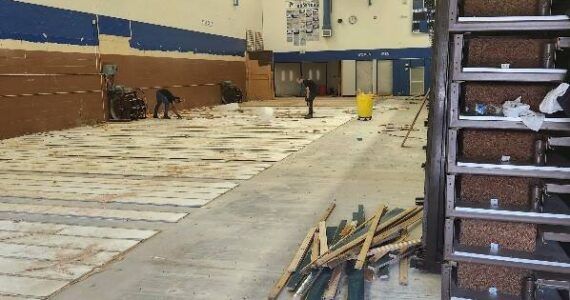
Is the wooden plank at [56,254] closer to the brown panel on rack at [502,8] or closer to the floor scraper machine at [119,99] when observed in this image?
the brown panel on rack at [502,8]

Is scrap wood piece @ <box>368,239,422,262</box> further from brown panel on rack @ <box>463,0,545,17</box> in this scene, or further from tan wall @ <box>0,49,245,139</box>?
tan wall @ <box>0,49,245,139</box>

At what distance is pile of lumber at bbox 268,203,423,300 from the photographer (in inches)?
95.0

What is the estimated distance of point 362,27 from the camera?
63.1 ft

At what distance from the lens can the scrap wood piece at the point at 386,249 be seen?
2699 millimetres

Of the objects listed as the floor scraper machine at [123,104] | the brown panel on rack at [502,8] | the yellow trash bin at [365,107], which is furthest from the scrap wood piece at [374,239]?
the floor scraper machine at [123,104]

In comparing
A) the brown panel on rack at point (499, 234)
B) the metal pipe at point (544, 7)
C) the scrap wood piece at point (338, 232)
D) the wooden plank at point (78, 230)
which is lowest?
the wooden plank at point (78, 230)

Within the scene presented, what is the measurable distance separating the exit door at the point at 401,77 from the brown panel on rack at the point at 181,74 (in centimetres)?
619

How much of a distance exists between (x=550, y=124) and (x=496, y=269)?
0.74 meters

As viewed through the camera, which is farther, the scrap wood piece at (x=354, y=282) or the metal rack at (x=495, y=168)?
the scrap wood piece at (x=354, y=282)

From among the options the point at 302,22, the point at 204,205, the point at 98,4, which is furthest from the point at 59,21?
the point at 302,22

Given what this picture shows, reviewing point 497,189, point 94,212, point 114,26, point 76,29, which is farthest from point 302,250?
point 114,26

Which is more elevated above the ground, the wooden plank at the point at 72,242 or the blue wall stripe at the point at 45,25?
the blue wall stripe at the point at 45,25

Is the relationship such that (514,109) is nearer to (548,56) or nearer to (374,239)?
(548,56)

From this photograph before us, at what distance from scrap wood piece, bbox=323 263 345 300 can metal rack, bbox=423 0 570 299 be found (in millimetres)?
518
